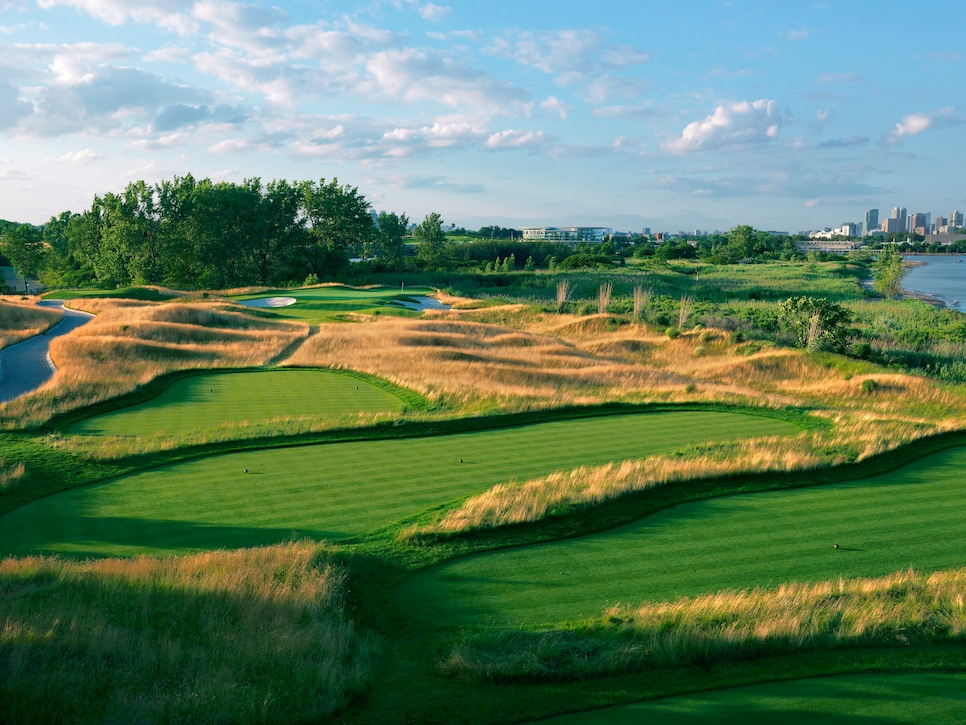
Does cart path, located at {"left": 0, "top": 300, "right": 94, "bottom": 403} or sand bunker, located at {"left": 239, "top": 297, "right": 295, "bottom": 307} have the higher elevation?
sand bunker, located at {"left": 239, "top": 297, "right": 295, "bottom": 307}

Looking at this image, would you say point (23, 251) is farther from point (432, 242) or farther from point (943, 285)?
point (943, 285)

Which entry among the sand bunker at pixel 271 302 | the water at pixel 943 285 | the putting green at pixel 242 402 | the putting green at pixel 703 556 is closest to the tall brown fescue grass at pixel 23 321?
the putting green at pixel 242 402

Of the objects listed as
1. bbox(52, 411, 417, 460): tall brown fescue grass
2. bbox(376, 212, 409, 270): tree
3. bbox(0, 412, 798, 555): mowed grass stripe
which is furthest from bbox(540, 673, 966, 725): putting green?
bbox(376, 212, 409, 270): tree

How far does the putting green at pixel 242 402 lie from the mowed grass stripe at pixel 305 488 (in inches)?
134

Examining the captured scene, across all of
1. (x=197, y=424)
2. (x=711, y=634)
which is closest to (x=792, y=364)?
(x=197, y=424)

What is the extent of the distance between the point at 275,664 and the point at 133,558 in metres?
3.50

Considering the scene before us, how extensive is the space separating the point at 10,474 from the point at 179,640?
760cm

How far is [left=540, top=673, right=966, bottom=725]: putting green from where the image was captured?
17.7 feet

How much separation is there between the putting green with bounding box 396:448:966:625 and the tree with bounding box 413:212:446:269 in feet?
317

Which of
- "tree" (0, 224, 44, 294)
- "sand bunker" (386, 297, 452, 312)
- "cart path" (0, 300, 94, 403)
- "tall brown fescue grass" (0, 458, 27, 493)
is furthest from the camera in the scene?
"tree" (0, 224, 44, 294)

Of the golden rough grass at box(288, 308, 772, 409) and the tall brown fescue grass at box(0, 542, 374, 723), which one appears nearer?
the tall brown fescue grass at box(0, 542, 374, 723)

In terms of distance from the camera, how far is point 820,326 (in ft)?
111

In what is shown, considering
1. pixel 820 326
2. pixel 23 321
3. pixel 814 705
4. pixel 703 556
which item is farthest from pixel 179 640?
pixel 23 321

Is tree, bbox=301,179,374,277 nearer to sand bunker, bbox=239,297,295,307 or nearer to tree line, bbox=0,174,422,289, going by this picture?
tree line, bbox=0,174,422,289
